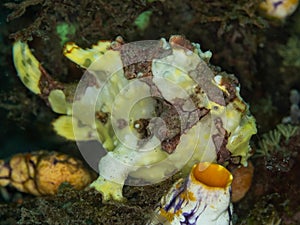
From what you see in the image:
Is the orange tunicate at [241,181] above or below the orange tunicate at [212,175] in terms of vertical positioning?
below

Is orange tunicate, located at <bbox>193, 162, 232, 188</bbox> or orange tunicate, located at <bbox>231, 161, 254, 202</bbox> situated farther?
orange tunicate, located at <bbox>231, 161, 254, 202</bbox>

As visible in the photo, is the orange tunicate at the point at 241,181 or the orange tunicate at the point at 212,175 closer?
the orange tunicate at the point at 212,175

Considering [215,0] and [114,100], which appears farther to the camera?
[215,0]

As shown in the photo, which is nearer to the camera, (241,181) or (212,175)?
(212,175)

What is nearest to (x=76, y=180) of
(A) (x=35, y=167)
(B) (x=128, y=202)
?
(A) (x=35, y=167)

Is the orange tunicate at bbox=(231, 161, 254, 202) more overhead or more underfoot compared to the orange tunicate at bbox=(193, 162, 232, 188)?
more underfoot

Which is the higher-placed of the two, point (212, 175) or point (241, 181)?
point (212, 175)

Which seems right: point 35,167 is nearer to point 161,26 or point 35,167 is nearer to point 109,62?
point 109,62

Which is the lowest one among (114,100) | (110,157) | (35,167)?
(35,167)
